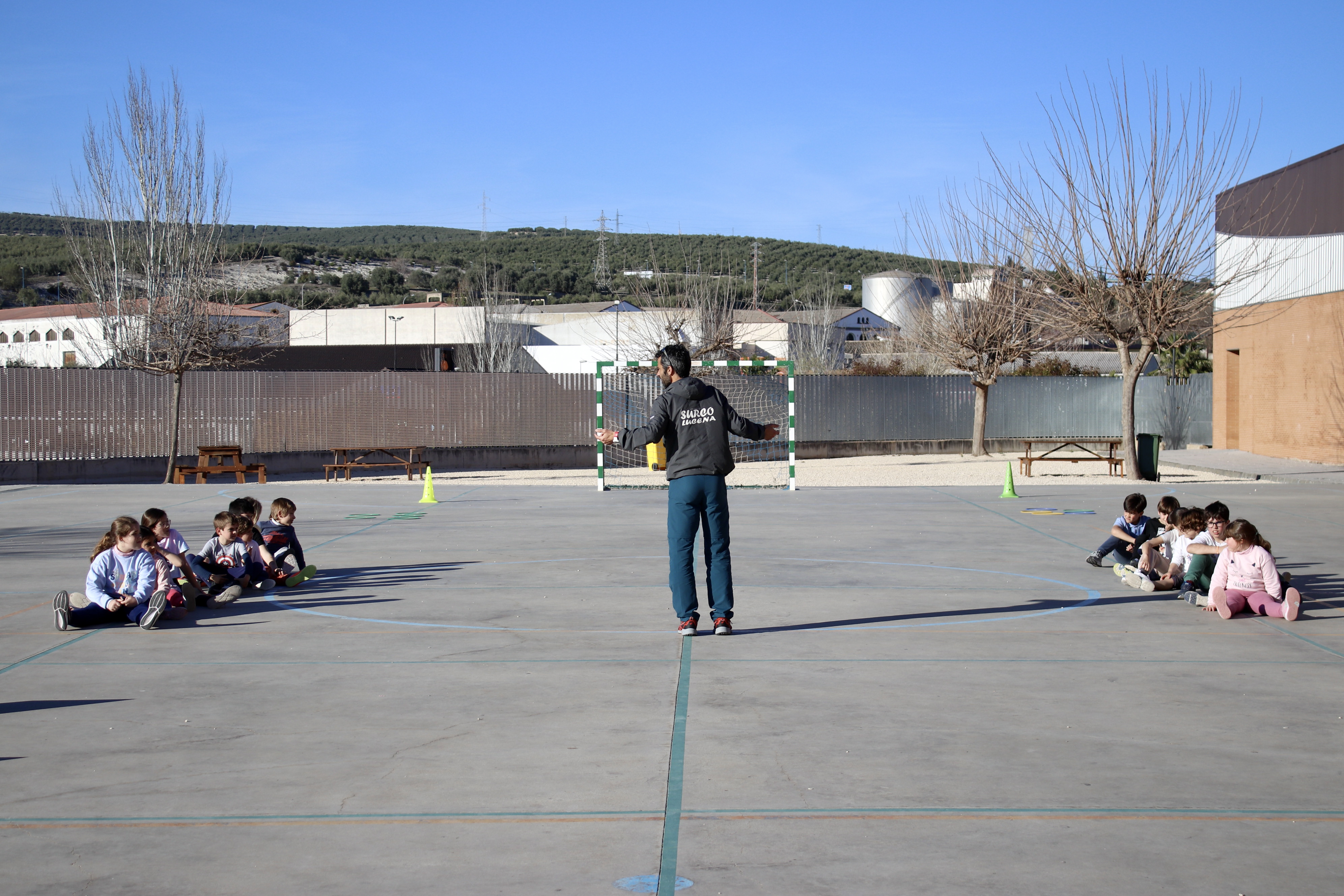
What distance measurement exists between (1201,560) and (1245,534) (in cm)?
95

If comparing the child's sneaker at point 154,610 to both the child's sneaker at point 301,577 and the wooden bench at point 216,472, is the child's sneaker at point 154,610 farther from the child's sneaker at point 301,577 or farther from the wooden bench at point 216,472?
the wooden bench at point 216,472

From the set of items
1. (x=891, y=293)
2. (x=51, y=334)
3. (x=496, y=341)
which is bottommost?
(x=496, y=341)

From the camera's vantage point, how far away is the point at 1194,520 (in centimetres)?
1020

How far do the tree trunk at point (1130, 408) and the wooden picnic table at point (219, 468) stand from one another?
19.2 m

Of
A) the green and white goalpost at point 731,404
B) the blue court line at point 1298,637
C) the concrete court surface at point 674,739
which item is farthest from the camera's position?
the green and white goalpost at point 731,404


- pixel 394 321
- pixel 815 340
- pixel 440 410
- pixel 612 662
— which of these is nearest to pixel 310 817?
pixel 612 662

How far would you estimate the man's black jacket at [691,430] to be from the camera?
836 centimetres

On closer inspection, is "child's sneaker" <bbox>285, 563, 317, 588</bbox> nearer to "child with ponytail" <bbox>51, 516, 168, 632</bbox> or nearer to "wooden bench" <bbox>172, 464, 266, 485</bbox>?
"child with ponytail" <bbox>51, 516, 168, 632</bbox>

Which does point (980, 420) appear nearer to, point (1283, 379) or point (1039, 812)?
point (1283, 379)

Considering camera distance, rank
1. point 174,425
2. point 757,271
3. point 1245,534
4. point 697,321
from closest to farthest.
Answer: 1. point 1245,534
2. point 174,425
3. point 697,321
4. point 757,271

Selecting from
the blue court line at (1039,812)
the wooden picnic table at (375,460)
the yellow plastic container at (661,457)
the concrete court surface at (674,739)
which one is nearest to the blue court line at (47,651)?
the concrete court surface at (674,739)

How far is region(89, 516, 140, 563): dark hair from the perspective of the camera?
29.6 feet

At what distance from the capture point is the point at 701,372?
117 ft

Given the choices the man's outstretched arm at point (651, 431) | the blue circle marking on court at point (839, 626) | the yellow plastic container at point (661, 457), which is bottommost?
the blue circle marking on court at point (839, 626)
